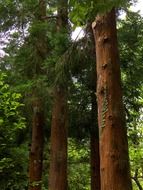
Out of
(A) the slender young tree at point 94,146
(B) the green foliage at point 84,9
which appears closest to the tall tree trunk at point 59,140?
(A) the slender young tree at point 94,146

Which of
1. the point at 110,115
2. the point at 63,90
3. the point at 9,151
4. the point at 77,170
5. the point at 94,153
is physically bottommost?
the point at 9,151

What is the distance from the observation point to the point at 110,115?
5.43 m

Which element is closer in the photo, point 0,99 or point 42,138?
point 0,99

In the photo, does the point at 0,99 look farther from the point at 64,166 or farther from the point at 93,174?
the point at 93,174

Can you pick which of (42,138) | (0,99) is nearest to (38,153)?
(42,138)

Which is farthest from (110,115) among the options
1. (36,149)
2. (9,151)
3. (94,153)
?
(36,149)

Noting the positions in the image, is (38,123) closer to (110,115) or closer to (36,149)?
(36,149)

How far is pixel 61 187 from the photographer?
10023 millimetres

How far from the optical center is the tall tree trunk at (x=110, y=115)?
517 centimetres

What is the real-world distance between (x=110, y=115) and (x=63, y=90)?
537 centimetres

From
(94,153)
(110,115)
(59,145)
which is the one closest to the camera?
(110,115)

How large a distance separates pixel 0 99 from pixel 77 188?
36.7 ft

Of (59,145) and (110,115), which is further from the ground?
(59,145)

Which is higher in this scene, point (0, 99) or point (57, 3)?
point (57, 3)
